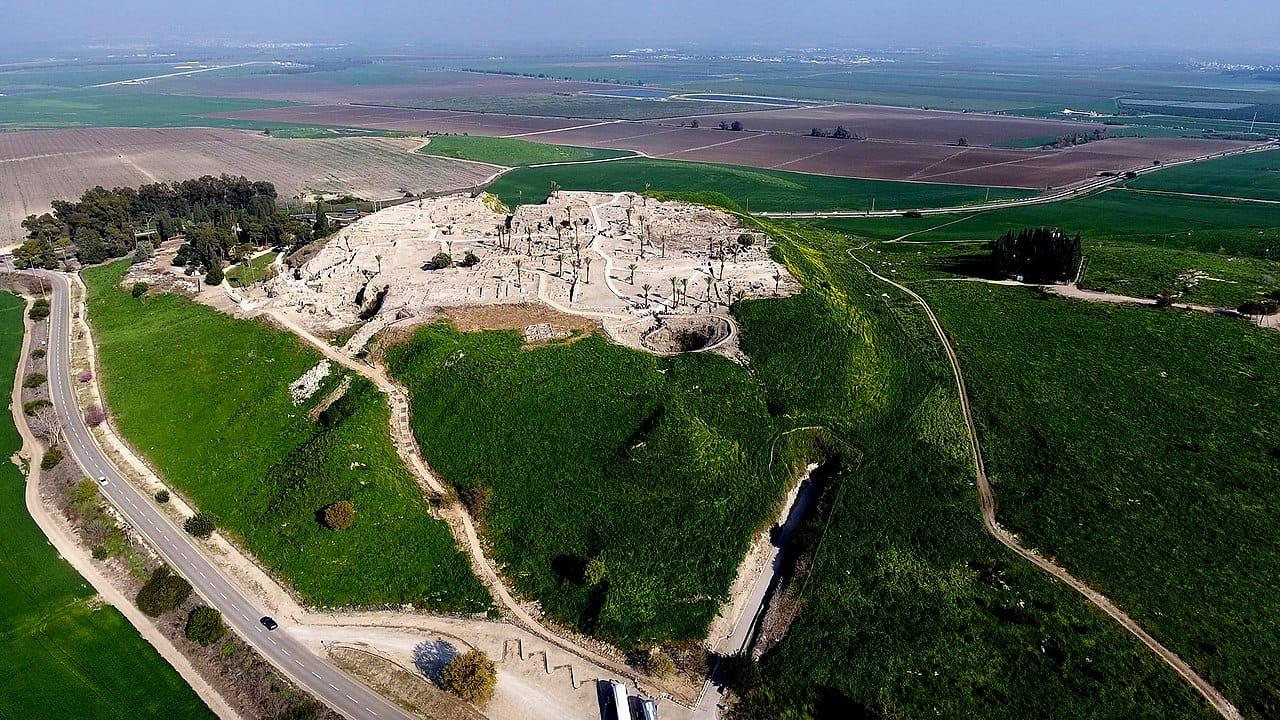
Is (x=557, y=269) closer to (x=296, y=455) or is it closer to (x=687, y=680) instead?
(x=296, y=455)

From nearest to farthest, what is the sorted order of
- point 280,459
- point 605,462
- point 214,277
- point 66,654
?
point 66,654 < point 605,462 < point 280,459 < point 214,277

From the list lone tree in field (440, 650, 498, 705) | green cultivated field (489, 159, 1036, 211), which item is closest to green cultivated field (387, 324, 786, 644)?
lone tree in field (440, 650, 498, 705)

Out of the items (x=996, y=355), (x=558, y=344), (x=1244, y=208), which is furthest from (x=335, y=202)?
(x=1244, y=208)

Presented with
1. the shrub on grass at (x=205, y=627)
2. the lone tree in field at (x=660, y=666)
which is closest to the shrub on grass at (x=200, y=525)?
the shrub on grass at (x=205, y=627)

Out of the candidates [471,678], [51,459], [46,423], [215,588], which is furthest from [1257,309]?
[46,423]

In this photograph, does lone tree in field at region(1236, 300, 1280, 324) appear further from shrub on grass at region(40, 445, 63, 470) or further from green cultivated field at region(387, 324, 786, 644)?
shrub on grass at region(40, 445, 63, 470)

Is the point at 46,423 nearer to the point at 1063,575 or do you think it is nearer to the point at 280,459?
the point at 280,459
